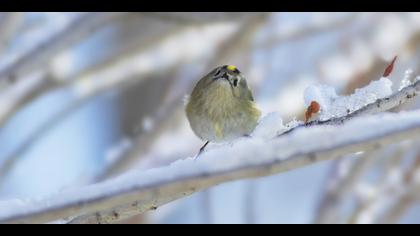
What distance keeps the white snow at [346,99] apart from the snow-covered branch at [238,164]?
0.88 ft

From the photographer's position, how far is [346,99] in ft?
2.52

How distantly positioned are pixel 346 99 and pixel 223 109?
29.7 inches

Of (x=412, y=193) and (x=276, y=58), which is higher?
(x=276, y=58)

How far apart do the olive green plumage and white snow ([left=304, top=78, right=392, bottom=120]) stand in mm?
693

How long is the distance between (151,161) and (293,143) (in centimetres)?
159

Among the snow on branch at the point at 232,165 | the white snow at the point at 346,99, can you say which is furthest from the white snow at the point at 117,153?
the snow on branch at the point at 232,165

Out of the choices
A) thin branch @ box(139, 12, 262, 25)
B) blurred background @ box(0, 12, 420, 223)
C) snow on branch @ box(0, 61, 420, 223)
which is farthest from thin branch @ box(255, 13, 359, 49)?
snow on branch @ box(0, 61, 420, 223)

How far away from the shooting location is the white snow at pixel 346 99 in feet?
2.49

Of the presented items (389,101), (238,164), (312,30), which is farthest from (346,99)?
(312,30)

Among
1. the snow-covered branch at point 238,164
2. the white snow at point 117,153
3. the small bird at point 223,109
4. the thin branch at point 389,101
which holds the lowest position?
the snow-covered branch at point 238,164

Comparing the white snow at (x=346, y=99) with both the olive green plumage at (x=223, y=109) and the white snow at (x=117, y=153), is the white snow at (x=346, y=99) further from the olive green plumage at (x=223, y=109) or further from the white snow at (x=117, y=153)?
the white snow at (x=117, y=153)
